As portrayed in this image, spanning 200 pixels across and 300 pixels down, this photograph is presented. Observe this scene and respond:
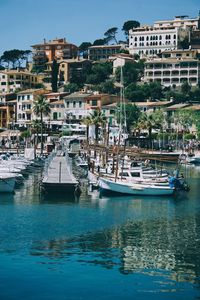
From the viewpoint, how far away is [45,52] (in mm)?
172250

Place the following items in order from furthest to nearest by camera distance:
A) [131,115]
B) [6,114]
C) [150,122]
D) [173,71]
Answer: [173,71] < [6,114] < [131,115] < [150,122]

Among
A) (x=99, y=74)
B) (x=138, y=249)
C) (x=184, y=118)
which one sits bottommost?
(x=138, y=249)

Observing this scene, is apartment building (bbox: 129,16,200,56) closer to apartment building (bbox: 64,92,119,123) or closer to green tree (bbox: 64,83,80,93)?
green tree (bbox: 64,83,80,93)

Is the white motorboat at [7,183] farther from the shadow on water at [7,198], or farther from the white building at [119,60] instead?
the white building at [119,60]

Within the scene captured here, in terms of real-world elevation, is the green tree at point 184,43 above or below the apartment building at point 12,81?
above

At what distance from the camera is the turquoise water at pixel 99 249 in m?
26.3

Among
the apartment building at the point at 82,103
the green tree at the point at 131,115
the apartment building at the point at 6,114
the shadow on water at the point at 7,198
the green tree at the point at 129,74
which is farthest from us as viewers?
the green tree at the point at 129,74

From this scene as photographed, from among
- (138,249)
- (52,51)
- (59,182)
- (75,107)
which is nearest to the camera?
(138,249)

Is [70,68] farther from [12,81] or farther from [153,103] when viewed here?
[153,103]

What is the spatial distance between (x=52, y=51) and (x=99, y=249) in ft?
468

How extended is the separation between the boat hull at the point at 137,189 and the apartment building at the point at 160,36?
11201 centimetres

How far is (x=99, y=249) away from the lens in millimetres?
32625

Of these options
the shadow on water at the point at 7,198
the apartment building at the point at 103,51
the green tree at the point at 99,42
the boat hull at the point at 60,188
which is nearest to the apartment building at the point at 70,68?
the apartment building at the point at 103,51

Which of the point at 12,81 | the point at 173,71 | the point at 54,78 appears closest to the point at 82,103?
the point at 54,78
